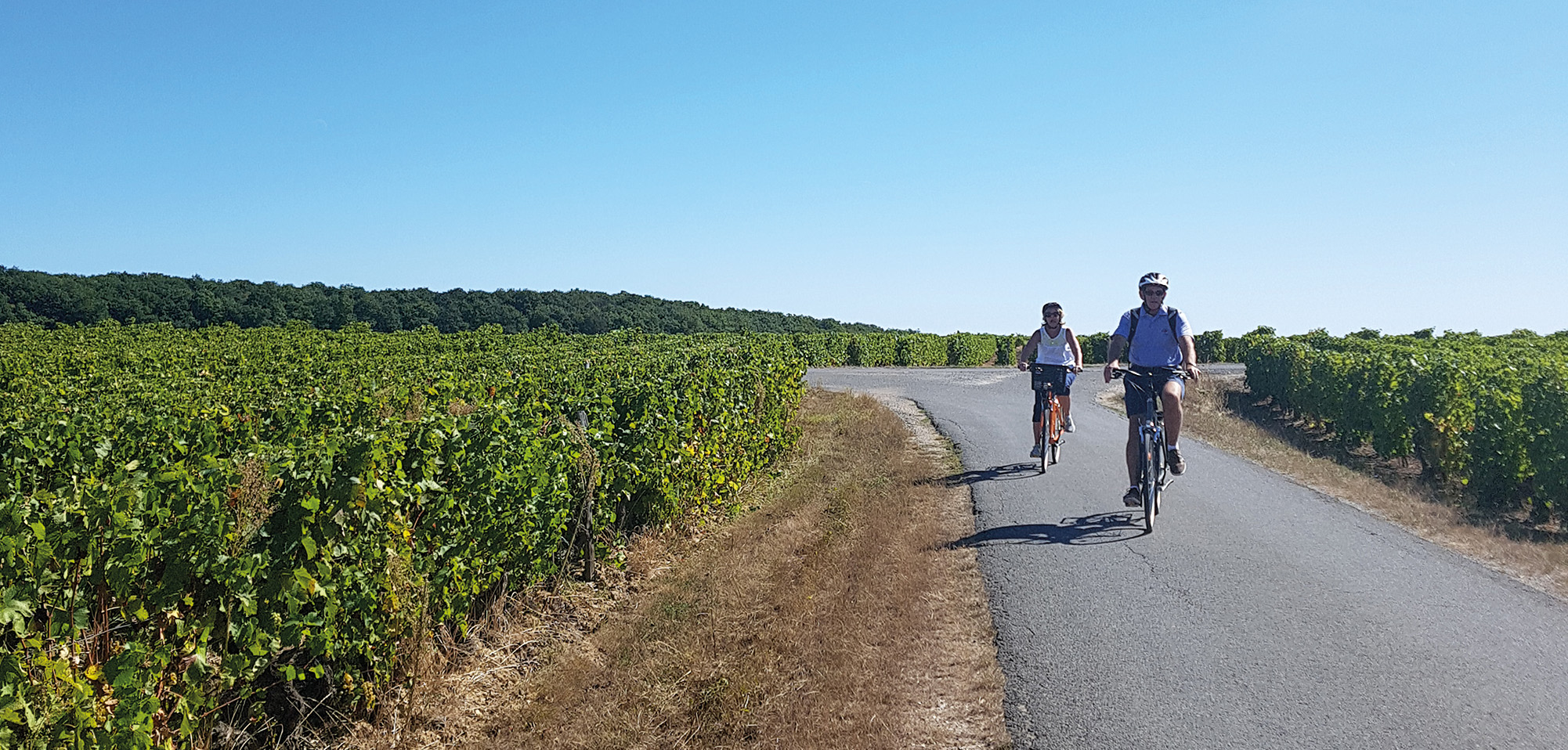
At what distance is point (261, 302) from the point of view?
59.7 m

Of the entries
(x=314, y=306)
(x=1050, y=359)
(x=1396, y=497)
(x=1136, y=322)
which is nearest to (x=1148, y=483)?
(x=1136, y=322)

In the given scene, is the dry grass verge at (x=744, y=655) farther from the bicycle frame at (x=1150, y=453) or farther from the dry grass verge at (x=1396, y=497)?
the dry grass verge at (x=1396, y=497)

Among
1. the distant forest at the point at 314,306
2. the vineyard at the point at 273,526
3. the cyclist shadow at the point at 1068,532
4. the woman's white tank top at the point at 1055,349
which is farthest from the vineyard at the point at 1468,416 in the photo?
the distant forest at the point at 314,306

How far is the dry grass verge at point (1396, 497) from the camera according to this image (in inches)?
288

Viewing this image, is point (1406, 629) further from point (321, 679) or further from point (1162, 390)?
point (321, 679)

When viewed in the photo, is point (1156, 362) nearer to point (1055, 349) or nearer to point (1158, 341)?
point (1158, 341)

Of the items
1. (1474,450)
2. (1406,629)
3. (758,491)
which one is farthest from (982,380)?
(1406,629)

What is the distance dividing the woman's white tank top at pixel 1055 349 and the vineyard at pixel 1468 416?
17.1 feet

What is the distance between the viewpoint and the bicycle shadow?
10.6m

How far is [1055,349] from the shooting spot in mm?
11281

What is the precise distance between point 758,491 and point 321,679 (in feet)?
21.9

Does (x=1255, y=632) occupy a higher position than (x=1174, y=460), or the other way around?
(x=1174, y=460)

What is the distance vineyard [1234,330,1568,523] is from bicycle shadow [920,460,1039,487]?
5.36m

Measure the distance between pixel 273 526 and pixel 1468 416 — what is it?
13817 mm
